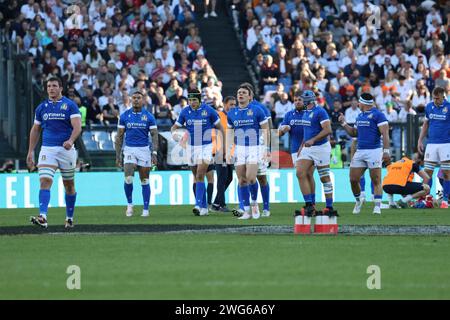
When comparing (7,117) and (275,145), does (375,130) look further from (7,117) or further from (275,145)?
(7,117)

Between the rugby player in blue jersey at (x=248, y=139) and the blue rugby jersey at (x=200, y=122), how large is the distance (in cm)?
94

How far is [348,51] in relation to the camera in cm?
3453

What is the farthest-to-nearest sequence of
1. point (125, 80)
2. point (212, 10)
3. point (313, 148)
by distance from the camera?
point (212, 10) → point (125, 80) → point (313, 148)

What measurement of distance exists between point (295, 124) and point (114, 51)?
12095mm

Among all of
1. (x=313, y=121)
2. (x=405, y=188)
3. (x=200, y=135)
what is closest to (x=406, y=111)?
(x=405, y=188)

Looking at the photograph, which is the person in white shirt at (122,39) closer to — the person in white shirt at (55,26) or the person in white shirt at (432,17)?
the person in white shirt at (55,26)

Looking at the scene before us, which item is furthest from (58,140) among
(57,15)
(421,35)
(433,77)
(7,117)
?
(421,35)

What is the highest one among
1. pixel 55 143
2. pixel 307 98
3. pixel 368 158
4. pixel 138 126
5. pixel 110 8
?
pixel 110 8

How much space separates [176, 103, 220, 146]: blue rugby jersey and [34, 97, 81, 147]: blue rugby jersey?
445 centimetres

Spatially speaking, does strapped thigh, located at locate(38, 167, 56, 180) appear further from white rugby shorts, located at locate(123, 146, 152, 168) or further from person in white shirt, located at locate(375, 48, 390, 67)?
person in white shirt, located at locate(375, 48, 390, 67)

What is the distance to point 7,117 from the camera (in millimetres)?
28609

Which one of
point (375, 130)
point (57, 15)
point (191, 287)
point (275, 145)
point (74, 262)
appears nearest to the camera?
point (191, 287)

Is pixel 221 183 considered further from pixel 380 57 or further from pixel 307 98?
pixel 380 57
